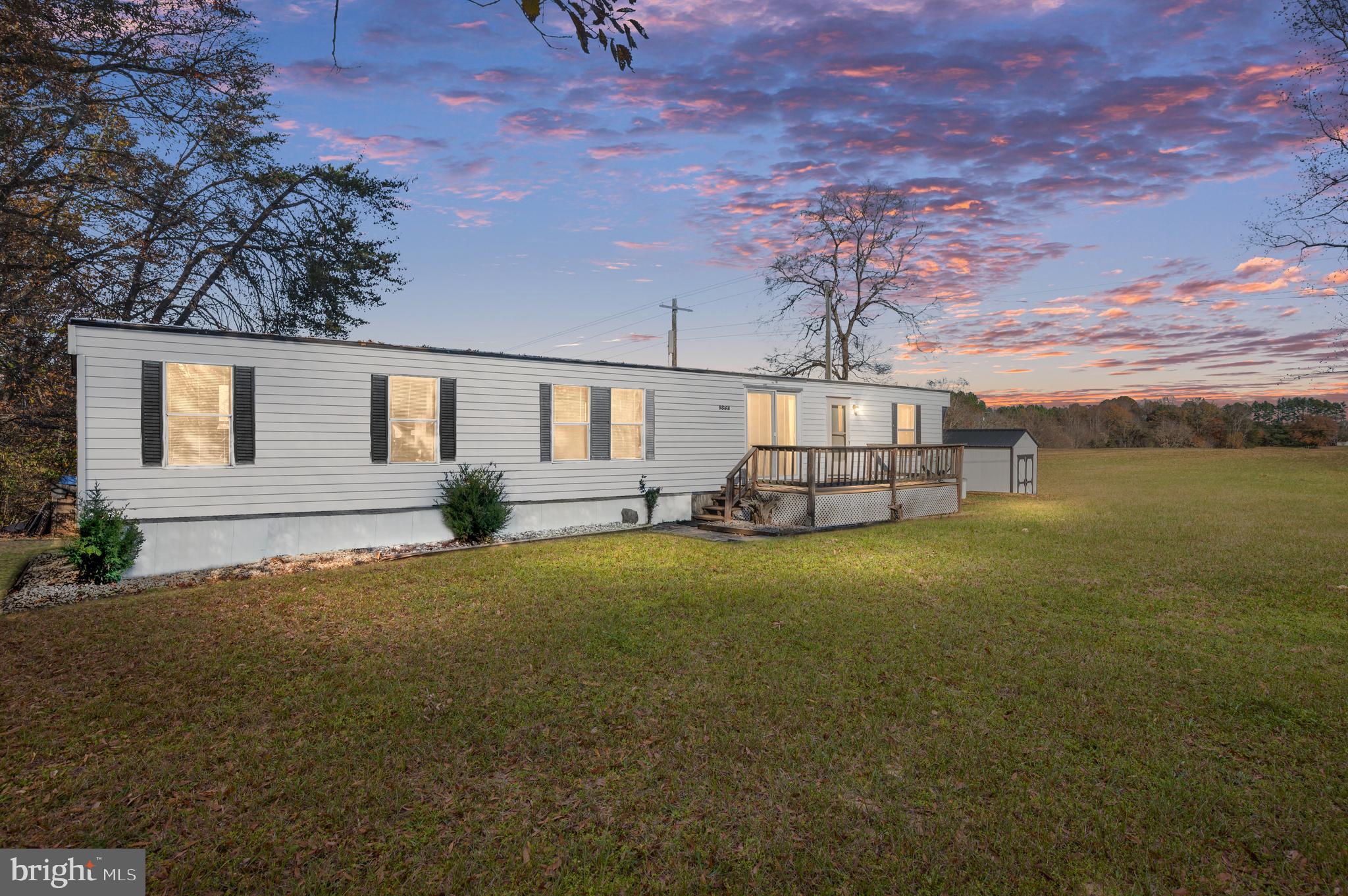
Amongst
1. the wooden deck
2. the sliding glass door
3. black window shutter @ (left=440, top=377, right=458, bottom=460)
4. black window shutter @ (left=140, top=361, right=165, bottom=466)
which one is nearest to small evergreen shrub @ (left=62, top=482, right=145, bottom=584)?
black window shutter @ (left=140, top=361, right=165, bottom=466)

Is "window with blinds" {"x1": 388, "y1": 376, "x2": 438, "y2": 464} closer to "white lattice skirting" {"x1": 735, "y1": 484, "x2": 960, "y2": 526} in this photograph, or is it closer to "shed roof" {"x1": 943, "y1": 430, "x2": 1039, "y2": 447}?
"white lattice skirting" {"x1": 735, "y1": 484, "x2": 960, "y2": 526}

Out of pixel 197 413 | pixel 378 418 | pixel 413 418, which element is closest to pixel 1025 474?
pixel 413 418

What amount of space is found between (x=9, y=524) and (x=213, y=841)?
16.4m

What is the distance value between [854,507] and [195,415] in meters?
11.4

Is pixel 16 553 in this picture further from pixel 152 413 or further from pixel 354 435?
pixel 354 435

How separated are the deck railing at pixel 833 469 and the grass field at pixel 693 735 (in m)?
5.50

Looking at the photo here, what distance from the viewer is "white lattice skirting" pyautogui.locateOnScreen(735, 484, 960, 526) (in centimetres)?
1373

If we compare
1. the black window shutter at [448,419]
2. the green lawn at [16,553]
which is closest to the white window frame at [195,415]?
the green lawn at [16,553]

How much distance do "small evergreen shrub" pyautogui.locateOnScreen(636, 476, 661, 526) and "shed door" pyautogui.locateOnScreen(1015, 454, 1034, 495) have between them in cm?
1406

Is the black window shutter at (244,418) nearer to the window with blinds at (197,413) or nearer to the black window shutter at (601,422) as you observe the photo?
the window with blinds at (197,413)

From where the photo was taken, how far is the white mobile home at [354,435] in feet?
30.6

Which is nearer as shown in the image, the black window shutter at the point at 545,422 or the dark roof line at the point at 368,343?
the dark roof line at the point at 368,343

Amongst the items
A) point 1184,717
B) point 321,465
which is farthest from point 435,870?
point 321,465

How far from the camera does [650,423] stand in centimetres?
1415
